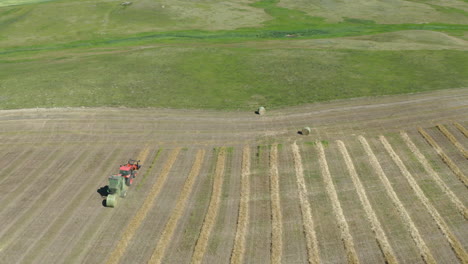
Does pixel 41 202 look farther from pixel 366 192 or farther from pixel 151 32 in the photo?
pixel 151 32

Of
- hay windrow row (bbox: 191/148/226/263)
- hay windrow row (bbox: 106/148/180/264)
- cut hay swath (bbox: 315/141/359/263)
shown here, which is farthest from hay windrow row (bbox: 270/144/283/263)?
hay windrow row (bbox: 106/148/180/264)

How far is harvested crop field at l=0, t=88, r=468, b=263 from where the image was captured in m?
22.4

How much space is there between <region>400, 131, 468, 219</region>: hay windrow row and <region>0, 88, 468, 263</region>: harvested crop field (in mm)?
141

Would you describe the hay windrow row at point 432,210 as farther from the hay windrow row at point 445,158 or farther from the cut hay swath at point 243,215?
the cut hay swath at point 243,215

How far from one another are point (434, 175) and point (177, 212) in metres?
21.8

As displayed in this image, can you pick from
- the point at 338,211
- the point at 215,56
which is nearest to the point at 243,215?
the point at 338,211

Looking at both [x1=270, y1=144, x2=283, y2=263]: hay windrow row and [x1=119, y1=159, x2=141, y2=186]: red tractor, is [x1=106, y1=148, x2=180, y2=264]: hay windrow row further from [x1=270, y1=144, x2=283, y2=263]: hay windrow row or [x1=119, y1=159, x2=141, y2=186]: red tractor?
[x1=270, y1=144, x2=283, y2=263]: hay windrow row

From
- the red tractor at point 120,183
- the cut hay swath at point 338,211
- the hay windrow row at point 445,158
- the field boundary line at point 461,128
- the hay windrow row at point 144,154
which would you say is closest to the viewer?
the cut hay swath at point 338,211

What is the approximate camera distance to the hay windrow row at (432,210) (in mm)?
21609

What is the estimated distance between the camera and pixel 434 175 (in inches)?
1159

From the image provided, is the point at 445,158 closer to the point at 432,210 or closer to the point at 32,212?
the point at 432,210

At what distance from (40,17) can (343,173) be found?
101163mm

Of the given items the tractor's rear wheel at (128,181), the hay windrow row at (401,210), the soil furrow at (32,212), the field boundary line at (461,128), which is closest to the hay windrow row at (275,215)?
the hay windrow row at (401,210)

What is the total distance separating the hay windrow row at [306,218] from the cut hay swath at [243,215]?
418cm
